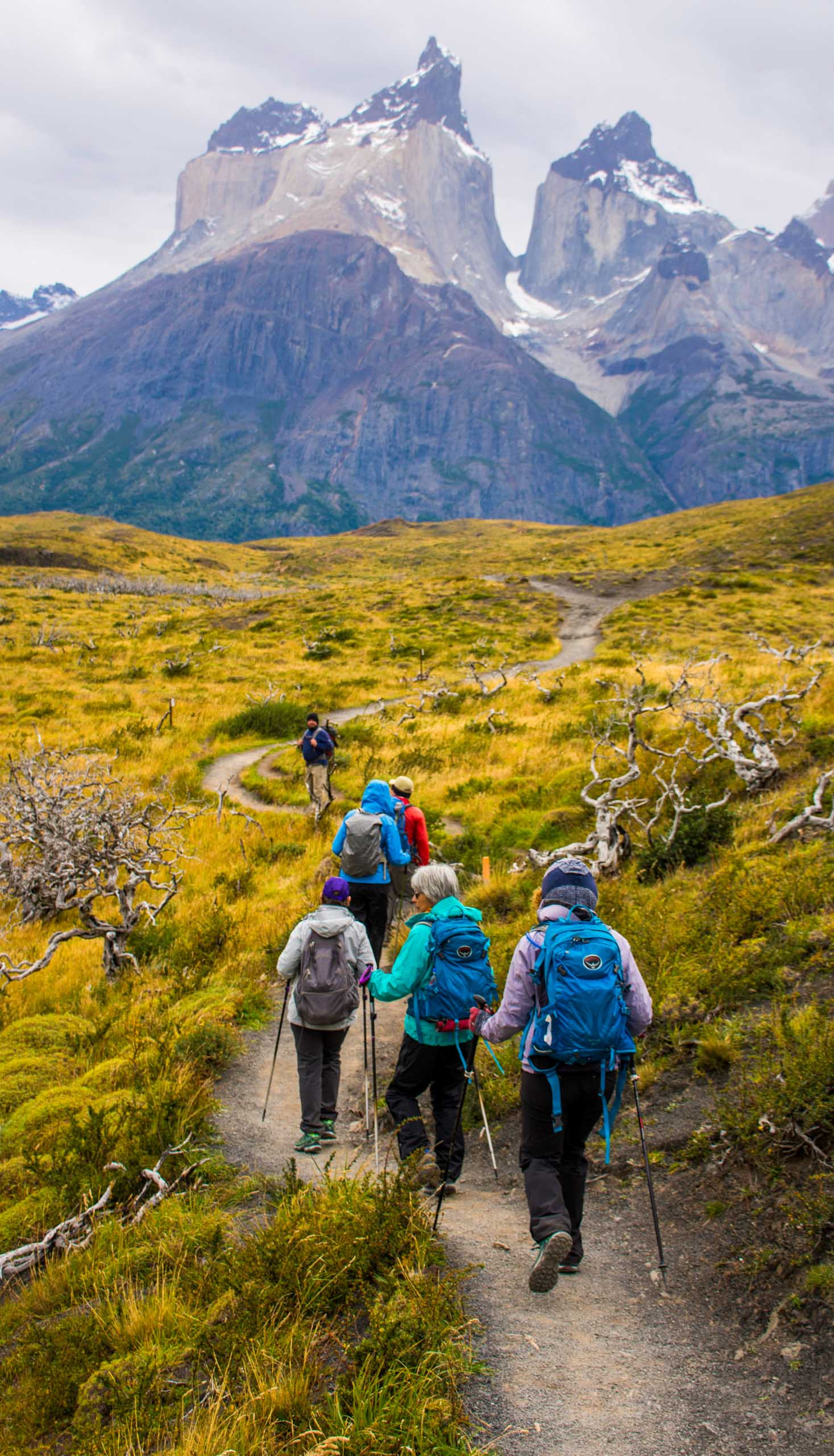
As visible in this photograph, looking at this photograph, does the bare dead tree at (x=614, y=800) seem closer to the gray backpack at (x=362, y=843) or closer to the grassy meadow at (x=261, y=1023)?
the grassy meadow at (x=261, y=1023)

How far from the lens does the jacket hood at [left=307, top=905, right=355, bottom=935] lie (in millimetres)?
5934

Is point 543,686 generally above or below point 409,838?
above

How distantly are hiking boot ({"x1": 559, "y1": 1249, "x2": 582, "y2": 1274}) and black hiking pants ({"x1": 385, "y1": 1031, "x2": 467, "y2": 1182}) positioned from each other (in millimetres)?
989

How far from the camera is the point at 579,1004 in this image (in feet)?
13.0

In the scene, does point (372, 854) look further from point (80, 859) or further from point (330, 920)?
point (80, 859)

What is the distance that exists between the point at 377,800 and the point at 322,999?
9.93ft

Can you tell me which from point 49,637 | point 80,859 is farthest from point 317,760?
point 49,637

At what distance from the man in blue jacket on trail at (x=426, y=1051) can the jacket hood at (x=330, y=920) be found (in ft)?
2.11

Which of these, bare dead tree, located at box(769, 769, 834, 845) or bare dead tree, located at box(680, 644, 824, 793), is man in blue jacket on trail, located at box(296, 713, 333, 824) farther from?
bare dead tree, located at box(769, 769, 834, 845)

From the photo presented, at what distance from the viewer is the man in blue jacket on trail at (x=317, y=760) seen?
1395 cm

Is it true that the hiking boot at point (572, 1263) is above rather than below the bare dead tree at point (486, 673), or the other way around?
below

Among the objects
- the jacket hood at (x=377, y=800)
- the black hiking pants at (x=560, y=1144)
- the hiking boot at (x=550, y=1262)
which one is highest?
the jacket hood at (x=377, y=800)

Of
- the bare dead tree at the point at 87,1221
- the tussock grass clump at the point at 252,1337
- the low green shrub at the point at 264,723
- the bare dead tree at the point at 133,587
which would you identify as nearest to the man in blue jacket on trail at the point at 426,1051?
the tussock grass clump at the point at 252,1337

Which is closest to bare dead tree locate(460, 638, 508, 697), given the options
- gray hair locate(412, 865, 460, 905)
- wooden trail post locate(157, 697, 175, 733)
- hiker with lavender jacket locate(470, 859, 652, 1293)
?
wooden trail post locate(157, 697, 175, 733)
